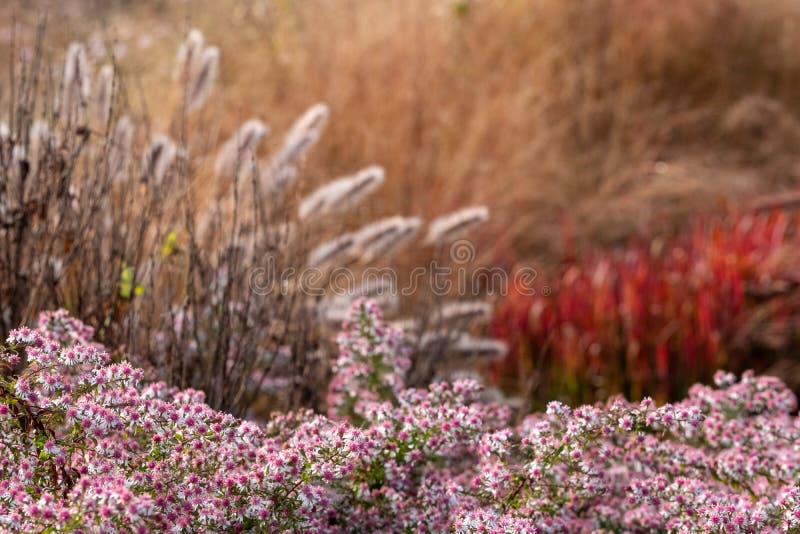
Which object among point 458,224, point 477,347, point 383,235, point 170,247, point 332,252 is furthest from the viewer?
point 458,224

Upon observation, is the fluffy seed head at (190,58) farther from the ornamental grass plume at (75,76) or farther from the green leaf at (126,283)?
the green leaf at (126,283)

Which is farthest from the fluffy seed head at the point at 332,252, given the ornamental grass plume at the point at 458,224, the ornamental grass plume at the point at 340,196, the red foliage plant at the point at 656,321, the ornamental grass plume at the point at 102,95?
the red foliage plant at the point at 656,321

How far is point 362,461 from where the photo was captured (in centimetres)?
197

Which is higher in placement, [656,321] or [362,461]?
[656,321]

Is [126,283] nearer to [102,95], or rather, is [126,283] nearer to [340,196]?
[340,196]

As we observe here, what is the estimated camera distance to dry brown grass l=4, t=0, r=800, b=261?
18.0ft

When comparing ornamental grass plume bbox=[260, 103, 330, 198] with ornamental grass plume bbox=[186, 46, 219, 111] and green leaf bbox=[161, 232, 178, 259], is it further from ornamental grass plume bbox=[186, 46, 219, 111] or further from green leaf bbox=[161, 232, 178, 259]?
green leaf bbox=[161, 232, 178, 259]

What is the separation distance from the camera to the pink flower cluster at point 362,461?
5.46 feet

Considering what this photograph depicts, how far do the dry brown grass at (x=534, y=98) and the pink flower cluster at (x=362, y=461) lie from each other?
8.59ft

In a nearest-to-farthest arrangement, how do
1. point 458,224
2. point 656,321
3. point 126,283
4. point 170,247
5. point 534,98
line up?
point 126,283 → point 170,247 → point 458,224 → point 656,321 → point 534,98

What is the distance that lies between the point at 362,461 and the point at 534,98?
4.63 m

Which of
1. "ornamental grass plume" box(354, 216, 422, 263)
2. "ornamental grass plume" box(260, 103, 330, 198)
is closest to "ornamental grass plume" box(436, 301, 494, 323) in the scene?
"ornamental grass plume" box(354, 216, 422, 263)

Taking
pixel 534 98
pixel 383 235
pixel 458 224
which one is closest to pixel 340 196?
pixel 383 235

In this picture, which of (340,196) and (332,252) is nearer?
(332,252)
